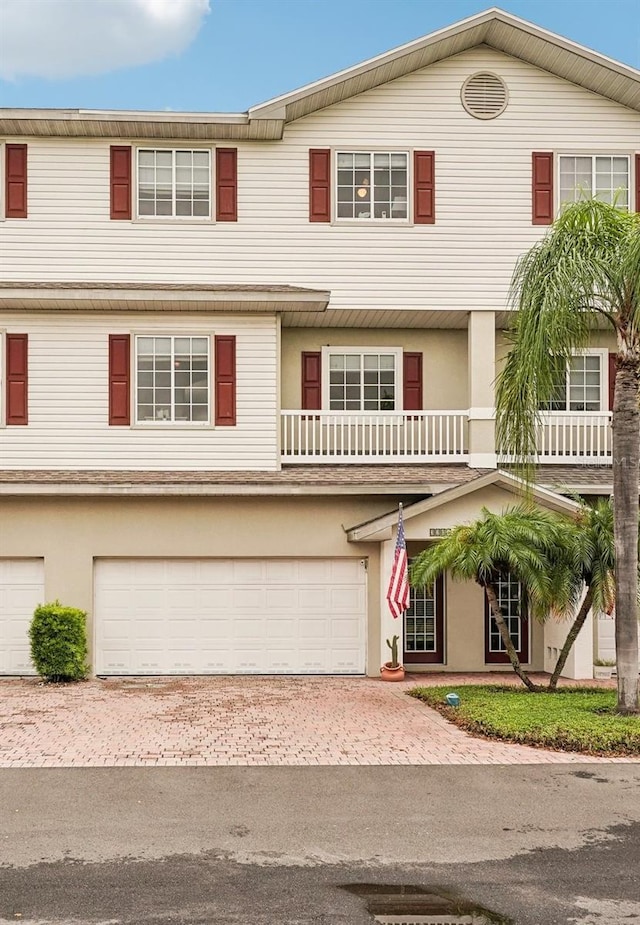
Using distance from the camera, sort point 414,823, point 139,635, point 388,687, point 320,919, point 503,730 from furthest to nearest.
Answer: point 139,635, point 388,687, point 503,730, point 414,823, point 320,919

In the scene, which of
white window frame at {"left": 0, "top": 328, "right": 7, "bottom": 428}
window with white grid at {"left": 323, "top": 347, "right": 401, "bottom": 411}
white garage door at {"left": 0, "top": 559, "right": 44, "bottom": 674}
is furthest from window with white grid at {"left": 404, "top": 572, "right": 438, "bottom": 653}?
white window frame at {"left": 0, "top": 328, "right": 7, "bottom": 428}

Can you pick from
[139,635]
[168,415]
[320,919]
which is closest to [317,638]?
[139,635]

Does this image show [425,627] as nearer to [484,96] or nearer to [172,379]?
[172,379]

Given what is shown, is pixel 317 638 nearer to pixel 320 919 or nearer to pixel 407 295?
pixel 407 295

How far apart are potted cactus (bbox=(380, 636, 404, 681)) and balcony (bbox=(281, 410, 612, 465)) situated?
347 cm

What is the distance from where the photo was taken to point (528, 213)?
1906 centimetres

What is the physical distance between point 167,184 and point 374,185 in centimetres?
389

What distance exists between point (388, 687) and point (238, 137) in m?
10.4

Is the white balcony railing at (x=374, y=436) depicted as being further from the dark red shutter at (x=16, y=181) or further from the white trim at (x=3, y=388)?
the dark red shutter at (x=16, y=181)

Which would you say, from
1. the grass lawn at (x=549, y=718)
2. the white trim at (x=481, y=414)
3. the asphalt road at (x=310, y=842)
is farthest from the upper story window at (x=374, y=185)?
the asphalt road at (x=310, y=842)

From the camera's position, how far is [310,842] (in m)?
7.86

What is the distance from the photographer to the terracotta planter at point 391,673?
668 inches

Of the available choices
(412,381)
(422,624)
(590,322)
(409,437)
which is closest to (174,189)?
(412,381)

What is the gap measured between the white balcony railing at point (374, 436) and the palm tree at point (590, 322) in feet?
18.7
